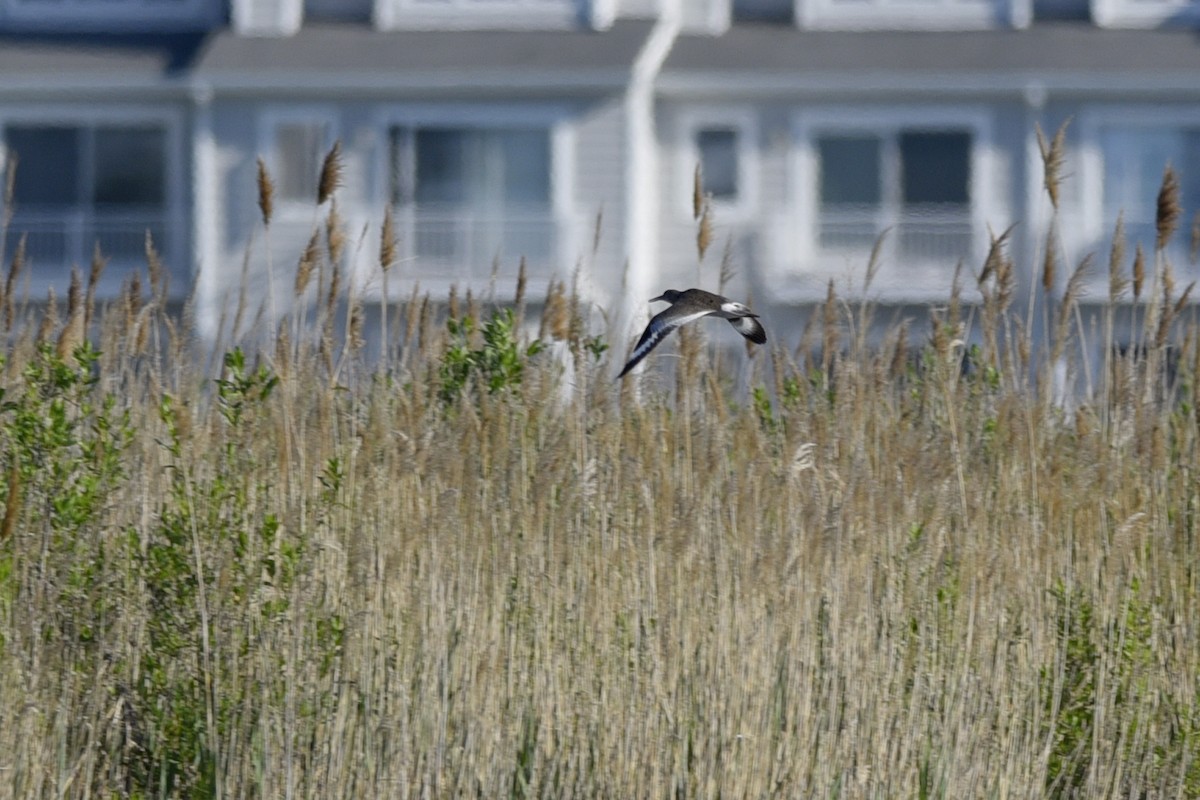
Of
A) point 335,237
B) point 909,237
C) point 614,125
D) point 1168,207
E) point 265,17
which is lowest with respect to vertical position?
point 335,237

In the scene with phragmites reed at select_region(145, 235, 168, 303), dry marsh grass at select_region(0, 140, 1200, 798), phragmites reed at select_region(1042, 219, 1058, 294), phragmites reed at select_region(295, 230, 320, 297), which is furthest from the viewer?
phragmites reed at select_region(1042, 219, 1058, 294)

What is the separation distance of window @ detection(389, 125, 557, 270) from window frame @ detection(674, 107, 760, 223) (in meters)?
1.54

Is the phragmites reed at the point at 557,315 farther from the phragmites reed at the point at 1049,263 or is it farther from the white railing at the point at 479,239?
the white railing at the point at 479,239

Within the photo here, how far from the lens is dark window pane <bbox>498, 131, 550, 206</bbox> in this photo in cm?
2020

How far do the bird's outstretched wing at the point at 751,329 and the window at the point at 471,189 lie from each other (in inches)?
574

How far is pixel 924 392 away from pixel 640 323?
3.21ft

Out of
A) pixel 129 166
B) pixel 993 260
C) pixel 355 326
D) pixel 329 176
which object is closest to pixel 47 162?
pixel 129 166

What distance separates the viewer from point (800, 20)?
20328 mm

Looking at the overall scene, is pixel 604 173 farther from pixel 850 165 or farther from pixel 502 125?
pixel 850 165

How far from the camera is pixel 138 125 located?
2088 cm

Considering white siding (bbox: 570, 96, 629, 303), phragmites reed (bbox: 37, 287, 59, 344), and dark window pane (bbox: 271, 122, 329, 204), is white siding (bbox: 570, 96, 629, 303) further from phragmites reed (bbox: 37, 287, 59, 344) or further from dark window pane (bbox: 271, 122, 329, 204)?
phragmites reed (bbox: 37, 287, 59, 344)

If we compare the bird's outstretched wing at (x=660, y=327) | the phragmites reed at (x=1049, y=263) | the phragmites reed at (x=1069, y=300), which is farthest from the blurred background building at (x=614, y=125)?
the bird's outstretched wing at (x=660, y=327)

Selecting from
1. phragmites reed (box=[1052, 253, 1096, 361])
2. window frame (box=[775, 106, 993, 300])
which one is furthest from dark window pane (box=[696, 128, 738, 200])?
phragmites reed (box=[1052, 253, 1096, 361])

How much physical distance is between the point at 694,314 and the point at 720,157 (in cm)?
1619
